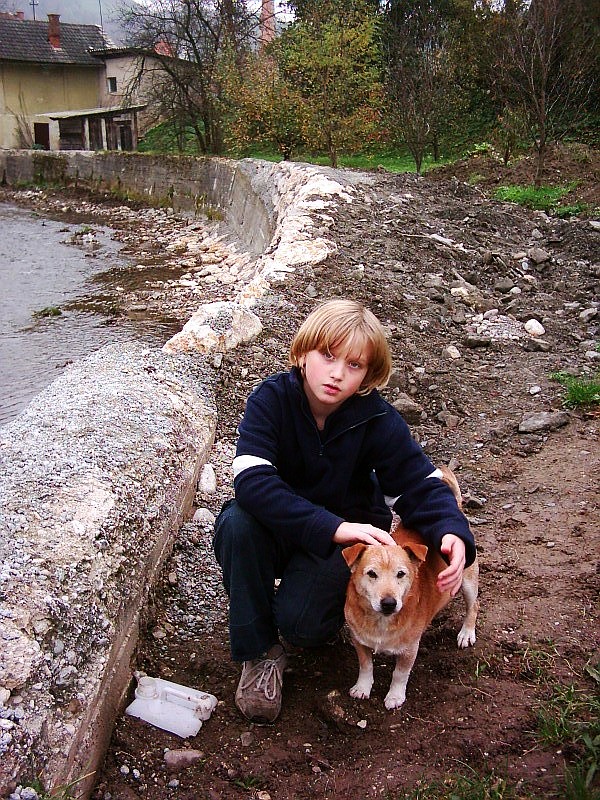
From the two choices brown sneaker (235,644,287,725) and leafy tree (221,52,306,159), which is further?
leafy tree (221,52,306,159)

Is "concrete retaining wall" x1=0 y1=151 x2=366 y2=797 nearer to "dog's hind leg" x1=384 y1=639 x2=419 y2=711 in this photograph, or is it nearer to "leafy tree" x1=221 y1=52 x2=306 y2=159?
"dog's hind leg" x1=384 y1=639 x2=419 y2=711

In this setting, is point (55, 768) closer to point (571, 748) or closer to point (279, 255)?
point (571, 748)

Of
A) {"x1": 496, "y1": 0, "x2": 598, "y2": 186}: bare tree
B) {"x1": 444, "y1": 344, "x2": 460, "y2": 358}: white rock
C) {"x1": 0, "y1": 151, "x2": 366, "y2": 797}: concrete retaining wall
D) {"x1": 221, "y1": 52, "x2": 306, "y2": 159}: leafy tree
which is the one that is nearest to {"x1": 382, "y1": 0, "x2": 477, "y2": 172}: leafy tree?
{"x1": 496, "y1": 0, "x2": 598, "y2": 186}: bare tree

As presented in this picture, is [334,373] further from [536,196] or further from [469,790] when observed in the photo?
[536,196]

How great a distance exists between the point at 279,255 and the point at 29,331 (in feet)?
16.1

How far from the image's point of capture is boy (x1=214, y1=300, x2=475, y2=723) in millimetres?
2857

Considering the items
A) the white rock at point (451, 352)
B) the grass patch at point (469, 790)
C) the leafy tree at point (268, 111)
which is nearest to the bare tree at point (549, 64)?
the leafy tree at point (268, 111)

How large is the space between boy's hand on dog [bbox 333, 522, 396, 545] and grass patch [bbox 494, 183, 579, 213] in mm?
11960

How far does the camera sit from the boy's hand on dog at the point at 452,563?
271 cm

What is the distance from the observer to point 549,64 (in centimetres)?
1571

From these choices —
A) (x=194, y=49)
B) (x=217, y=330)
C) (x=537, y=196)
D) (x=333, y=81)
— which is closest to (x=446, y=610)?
(x=217, y=330)

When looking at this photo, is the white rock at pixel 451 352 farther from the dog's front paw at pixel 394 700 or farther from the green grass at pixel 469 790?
the green grass at pixel 469 790

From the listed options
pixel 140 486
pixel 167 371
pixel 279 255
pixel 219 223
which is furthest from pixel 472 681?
pixel 219 223

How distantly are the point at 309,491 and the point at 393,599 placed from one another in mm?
634
